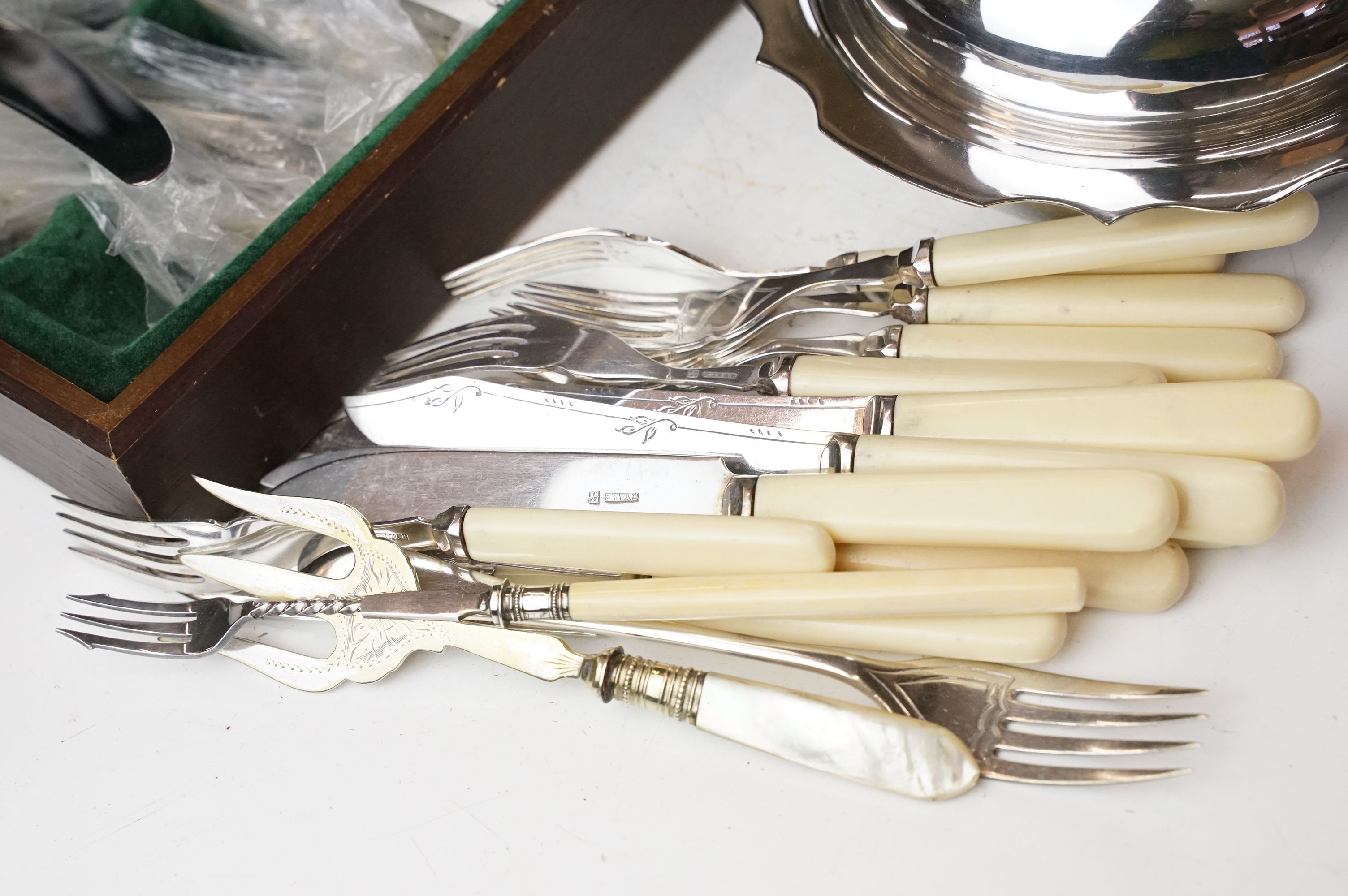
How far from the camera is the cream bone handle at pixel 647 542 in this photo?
1.91 ft

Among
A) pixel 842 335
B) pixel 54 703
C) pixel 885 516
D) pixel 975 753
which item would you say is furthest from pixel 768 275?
pixel 54 703

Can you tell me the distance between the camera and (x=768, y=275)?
787 millimetres

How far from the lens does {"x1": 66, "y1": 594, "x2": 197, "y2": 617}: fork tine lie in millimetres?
677

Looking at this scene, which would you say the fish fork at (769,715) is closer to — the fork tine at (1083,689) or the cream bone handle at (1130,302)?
the fork tine at (1083,689)

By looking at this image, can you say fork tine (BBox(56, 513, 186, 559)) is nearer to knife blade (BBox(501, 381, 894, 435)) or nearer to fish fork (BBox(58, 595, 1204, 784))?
fish fork (BBox(58, 595, 1204, 784))

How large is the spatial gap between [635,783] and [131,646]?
1.05 ft

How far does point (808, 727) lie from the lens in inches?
21.9

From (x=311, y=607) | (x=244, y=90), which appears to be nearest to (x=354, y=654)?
Answer: (x=311, y=607)

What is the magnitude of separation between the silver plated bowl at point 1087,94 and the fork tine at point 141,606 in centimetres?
49

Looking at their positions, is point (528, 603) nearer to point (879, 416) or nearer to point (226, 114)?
point (879, 416)

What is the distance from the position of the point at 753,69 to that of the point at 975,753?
648 millimetres

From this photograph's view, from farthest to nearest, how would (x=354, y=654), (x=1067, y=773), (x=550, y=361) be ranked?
1. (x=550, y=361)
2. (x=354, y=654)
3. (x=1067, y=773)

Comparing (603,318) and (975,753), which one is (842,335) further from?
(975,753)

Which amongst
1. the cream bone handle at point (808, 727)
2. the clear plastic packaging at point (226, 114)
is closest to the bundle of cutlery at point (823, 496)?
the cream bone handle at point (808, 727)
